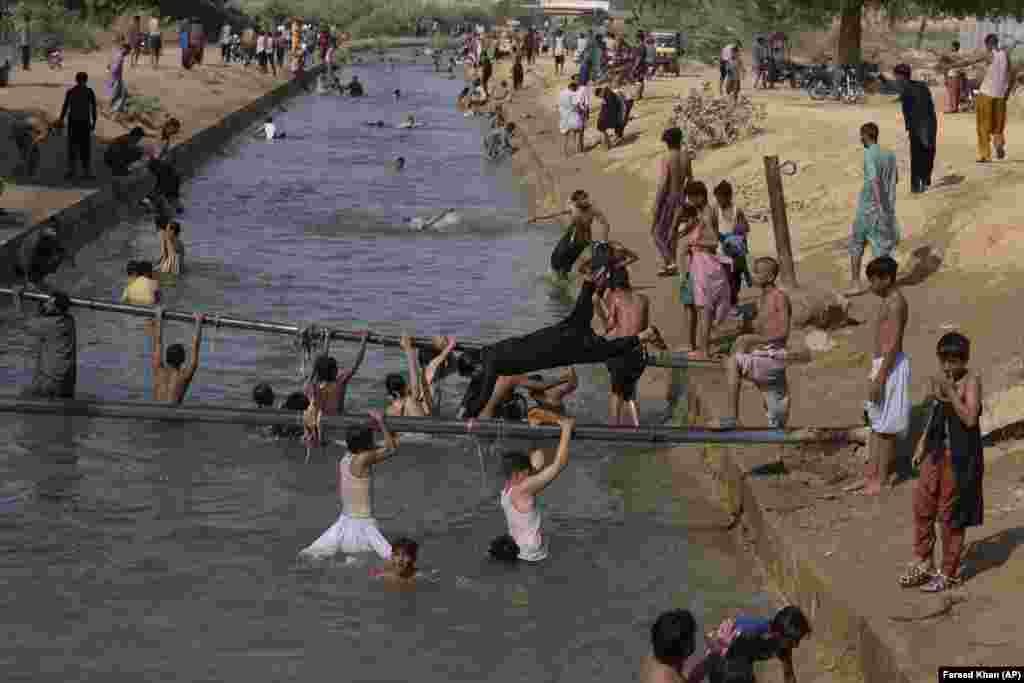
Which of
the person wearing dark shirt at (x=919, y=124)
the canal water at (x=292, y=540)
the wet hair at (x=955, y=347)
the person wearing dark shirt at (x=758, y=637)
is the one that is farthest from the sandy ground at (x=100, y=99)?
the person wearing dark shirt at (x=758, y=637)

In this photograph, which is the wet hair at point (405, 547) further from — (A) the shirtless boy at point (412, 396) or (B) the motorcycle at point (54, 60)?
(B) the motorcycle at point (54, 60)

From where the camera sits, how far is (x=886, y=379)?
11.3 meters

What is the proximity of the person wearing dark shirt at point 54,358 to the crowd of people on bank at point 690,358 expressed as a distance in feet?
0.04

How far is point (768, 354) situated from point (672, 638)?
16.3 ft

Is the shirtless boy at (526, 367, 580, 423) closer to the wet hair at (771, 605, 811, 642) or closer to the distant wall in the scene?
the wet hair at (771, 605, 811, 642)

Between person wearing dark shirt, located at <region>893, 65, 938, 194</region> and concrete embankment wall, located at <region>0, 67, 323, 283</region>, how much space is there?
33.4ft

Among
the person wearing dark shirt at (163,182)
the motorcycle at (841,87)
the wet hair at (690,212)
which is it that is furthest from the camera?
the motorcycle at (841,87)

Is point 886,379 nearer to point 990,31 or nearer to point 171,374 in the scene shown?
point 171,374

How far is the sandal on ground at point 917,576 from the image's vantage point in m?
9.53

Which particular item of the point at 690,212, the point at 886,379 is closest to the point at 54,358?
the point at 690,212

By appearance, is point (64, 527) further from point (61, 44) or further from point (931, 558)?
A: point (61, 44)

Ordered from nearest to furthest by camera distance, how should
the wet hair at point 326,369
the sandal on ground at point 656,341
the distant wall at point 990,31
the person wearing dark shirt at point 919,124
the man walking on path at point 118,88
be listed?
the wet hair at point 326,369, the sandal on ground at point 656,341, the person wearing dark shirt at point 919,124, the man walking on path at point 118,88, the distant wall at point 990,31

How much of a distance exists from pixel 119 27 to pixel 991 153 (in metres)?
53.9

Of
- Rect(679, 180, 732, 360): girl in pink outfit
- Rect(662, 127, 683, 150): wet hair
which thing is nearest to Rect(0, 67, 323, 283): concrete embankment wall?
Rect(662, 127, 683, 150): wet hair
